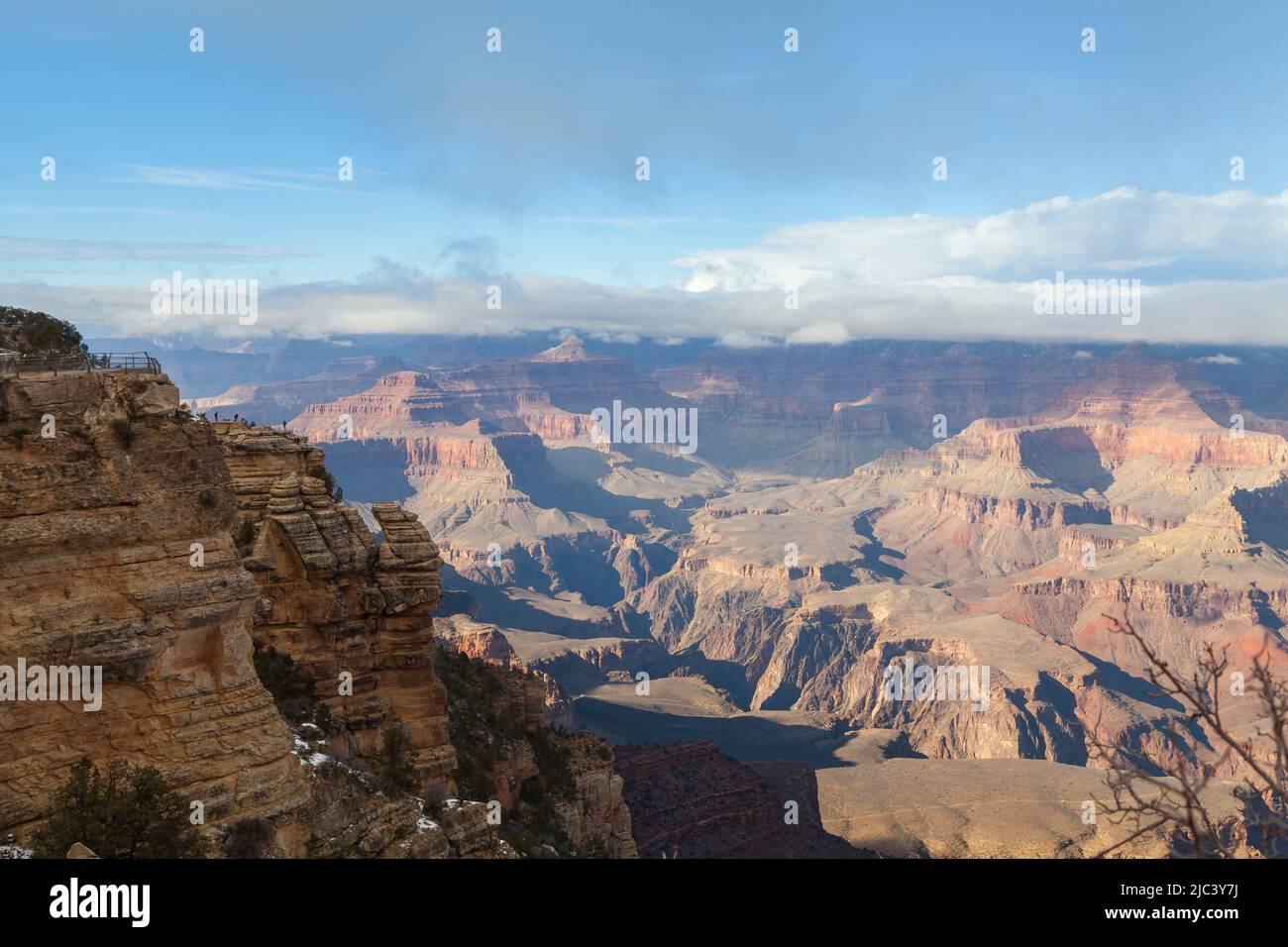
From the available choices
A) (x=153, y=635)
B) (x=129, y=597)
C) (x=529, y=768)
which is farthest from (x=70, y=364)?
(x=529, y=768)

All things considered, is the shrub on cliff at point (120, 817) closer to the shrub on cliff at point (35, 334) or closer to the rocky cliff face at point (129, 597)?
the rocky cliff face at point (129, 597)

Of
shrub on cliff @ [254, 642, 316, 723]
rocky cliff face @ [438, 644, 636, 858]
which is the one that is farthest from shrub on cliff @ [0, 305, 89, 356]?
rocky cliff face @ [438, 644, 636, 858]

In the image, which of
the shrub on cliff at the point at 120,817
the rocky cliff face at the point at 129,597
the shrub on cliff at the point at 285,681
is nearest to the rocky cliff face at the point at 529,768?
the shrub on cliff at the point at 285,681

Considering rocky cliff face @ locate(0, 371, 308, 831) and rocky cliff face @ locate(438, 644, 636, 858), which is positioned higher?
rocky cliff face @ locate(0, 371, 308, 831)

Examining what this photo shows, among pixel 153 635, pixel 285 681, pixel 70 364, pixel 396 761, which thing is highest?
pixel 70 364

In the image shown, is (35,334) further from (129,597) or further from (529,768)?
(529,768)

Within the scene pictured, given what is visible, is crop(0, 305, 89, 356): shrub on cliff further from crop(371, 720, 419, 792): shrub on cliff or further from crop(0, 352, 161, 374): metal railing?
crop(371, 720, 419, 792): shrub on cliff
